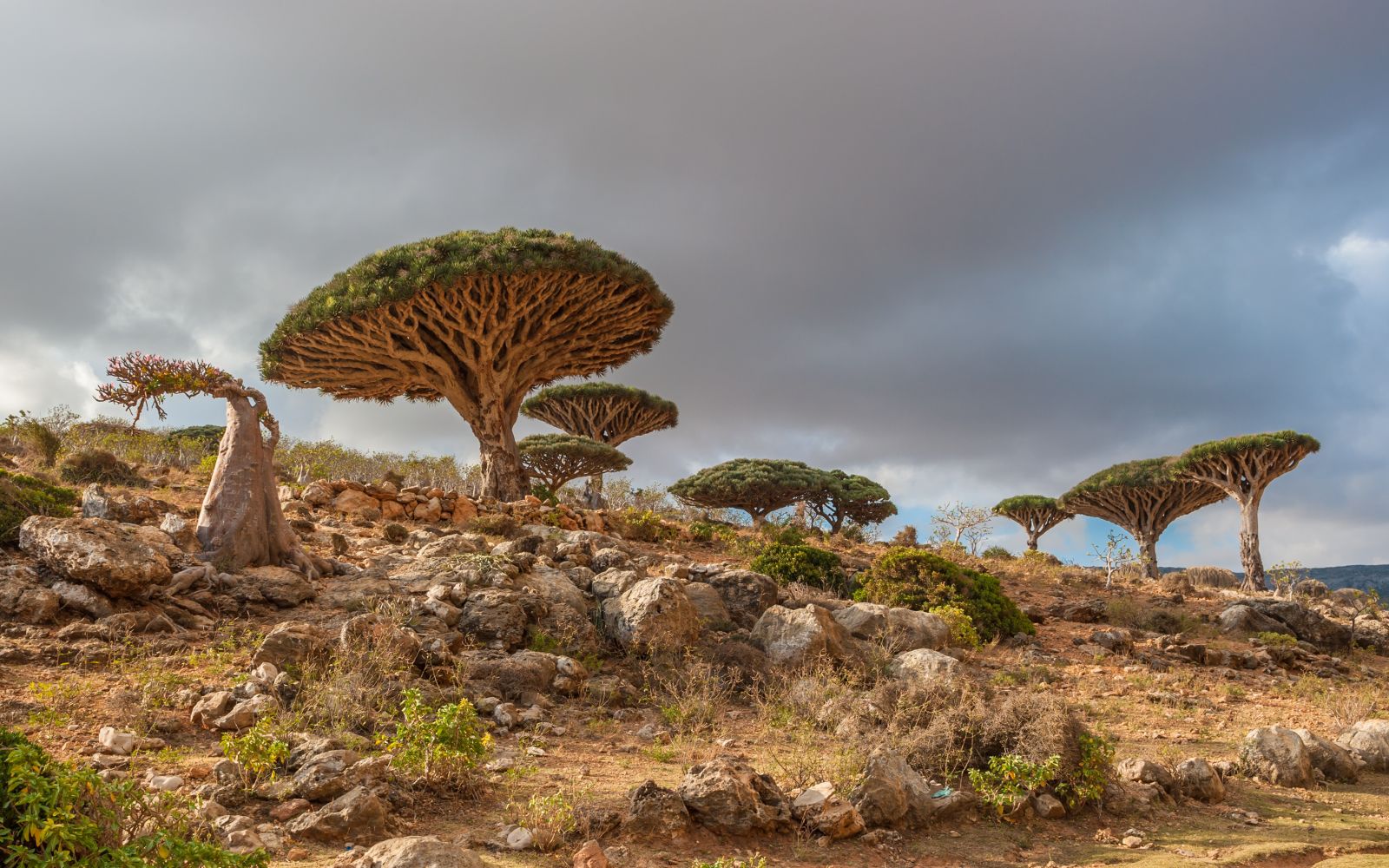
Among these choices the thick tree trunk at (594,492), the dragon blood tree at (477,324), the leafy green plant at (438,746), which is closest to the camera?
the leafy green plant at (438,746)

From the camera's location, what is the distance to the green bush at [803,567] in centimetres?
1513

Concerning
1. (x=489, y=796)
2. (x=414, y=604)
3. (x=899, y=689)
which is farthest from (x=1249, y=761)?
(x=414, y=604)

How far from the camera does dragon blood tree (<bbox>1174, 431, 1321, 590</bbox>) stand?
3055 cm

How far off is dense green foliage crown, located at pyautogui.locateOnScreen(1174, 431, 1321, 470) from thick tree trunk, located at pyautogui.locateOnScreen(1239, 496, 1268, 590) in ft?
6.87

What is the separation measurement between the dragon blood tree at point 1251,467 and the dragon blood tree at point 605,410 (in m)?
24.5

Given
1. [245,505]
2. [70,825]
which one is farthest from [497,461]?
[70,825]

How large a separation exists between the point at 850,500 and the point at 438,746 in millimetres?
35035

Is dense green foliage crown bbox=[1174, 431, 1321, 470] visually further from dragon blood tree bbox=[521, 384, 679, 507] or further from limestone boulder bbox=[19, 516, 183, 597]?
limestone boulder bbox=[19, 516, 183, 597]

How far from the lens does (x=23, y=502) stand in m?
11.1

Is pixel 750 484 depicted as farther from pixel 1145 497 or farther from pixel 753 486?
pixel 1145 497

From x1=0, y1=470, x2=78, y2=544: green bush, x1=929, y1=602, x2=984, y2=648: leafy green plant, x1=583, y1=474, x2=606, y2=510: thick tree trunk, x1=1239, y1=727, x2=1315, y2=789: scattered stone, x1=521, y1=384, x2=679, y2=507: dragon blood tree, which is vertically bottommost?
x1=1239, y1=727, x2=1315, y2=789: scattered stone

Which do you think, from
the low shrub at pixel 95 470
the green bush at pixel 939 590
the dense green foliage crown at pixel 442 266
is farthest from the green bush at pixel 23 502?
the green bush at pixel 939 590

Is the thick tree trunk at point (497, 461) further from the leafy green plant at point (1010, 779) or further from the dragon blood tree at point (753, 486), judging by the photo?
the dragon blood tree at point (753, 486)

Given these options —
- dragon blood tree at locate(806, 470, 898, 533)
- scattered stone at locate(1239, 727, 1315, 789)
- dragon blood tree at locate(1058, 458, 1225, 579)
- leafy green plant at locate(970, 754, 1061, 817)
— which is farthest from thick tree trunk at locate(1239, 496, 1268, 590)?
leafy green plant at locate(970, 754, 1061, 817)
